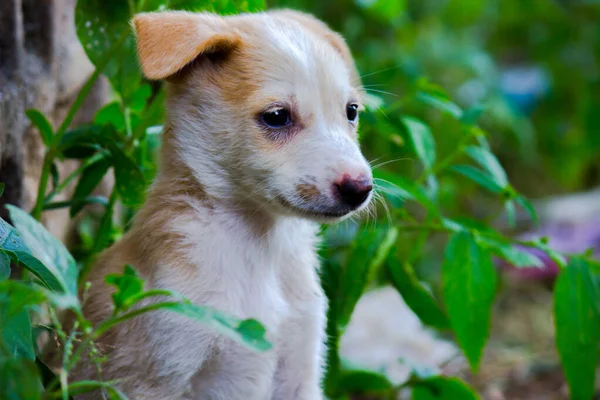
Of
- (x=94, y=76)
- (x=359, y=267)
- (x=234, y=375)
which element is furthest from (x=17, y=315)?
(x=359, y=267)

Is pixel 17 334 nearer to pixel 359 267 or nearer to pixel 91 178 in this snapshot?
pixel 91 178

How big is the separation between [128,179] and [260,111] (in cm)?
56

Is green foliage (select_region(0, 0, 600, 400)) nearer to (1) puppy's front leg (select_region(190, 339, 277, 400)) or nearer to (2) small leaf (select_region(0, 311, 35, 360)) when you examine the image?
(2) small leaf (select_region(0, 311, 35, 360))

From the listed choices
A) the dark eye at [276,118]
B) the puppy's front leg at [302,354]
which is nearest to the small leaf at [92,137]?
the dark eye at [276,118]

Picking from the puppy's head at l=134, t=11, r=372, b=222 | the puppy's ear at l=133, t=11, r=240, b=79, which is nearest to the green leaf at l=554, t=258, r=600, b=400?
the puppy's head at l=134, t=11, r=372, b=222

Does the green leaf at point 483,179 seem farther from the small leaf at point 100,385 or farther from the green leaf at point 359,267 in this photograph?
the small leaf at point 100,385

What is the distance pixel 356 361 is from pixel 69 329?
1691mm

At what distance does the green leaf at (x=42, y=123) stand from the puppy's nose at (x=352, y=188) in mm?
945

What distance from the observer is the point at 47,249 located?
5.13ft

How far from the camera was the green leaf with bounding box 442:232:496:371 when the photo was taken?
2514 millimetres

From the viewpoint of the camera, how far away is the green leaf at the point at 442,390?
105 inches

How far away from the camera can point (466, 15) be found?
6.25 meters

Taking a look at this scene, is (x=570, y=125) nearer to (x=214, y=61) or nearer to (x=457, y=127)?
(x=457, y=127)

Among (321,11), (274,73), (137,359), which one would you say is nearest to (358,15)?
(321,11)
